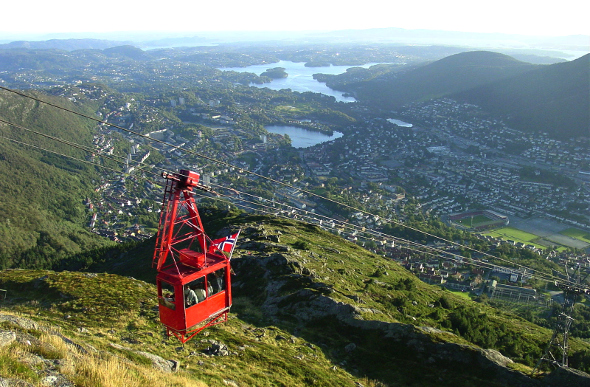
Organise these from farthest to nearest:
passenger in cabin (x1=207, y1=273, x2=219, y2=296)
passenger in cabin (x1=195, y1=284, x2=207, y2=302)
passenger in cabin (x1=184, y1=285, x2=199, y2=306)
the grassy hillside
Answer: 1. the grassy hillside
2. passenger in cabin (x1=207, y1=273, x2=219, y2=296)
3. passenger in cabin (x1=195, y1=284, x2=207, y2=302)
4. passenger in cabin (x1=184, y1=285, x2=199, y2=306)

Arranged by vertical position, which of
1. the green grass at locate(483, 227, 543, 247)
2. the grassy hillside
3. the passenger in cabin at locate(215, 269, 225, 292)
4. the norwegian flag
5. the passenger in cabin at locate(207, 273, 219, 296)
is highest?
the norwegian flag

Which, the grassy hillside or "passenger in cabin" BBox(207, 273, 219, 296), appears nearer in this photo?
"passenger in cabin" BBox(207, 273, 219, 296)

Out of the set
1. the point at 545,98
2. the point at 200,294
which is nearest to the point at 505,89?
the point at 545,98

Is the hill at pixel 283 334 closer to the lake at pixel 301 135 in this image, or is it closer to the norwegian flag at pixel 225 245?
the norwegian flag at pixel 225 245

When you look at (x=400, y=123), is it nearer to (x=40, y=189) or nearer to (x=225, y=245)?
(x=40, y=189)

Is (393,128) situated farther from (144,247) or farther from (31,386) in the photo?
(31,386)

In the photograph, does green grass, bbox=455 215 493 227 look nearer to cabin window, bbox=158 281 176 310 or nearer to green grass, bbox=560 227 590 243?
green grass, bbox=560 227 590 243

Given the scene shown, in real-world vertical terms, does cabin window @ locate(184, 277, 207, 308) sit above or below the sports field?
above

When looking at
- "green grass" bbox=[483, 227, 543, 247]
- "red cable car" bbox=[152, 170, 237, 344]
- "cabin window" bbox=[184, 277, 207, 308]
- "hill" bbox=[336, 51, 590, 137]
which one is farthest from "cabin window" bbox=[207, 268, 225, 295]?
"hill" bbox=[336, 51, 590, 137]
